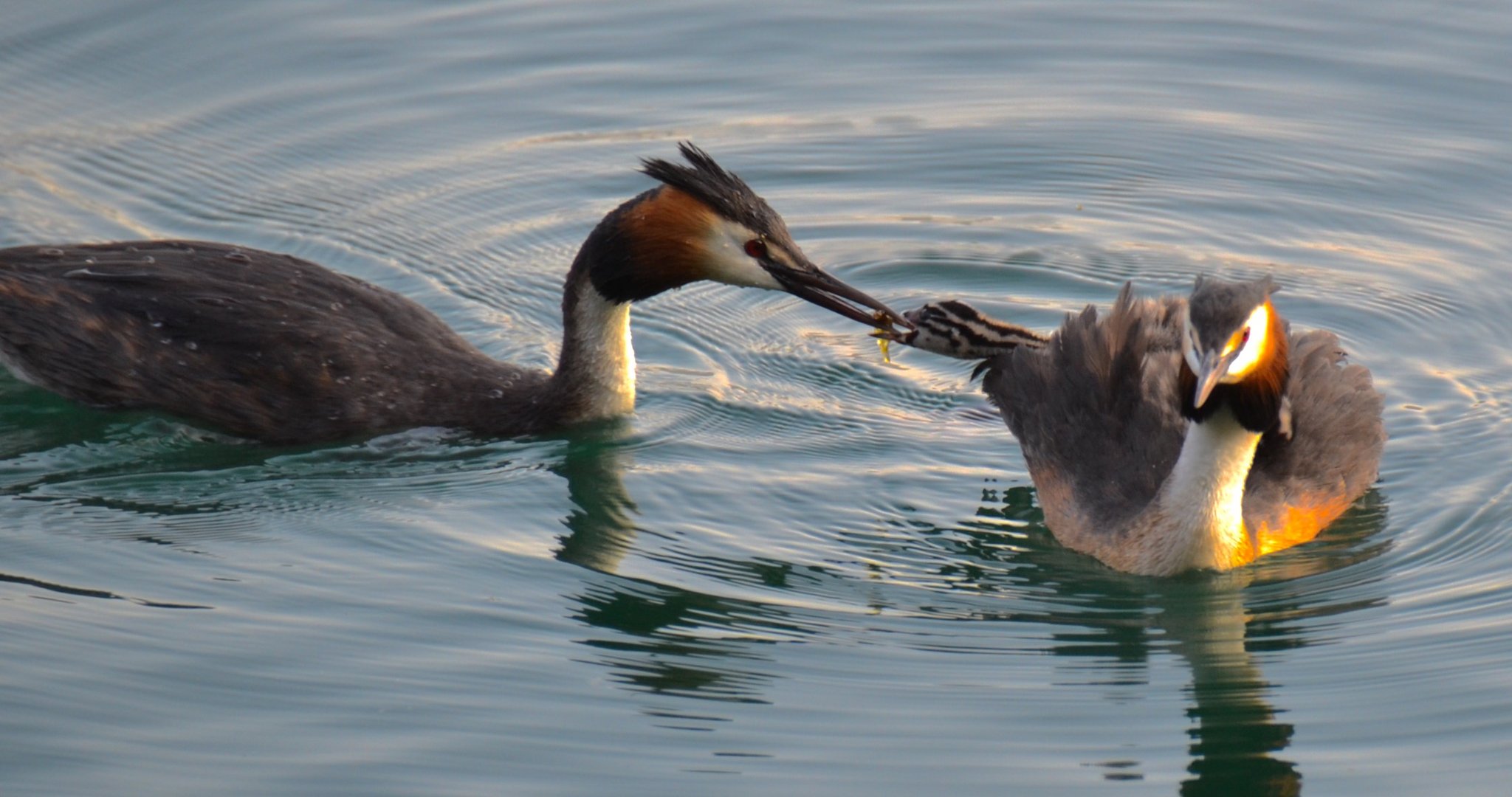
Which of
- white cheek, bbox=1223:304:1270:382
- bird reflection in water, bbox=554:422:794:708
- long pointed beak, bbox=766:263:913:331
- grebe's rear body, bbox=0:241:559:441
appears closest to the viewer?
bird reflection in water, bbox=554:422:794:708

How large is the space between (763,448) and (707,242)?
3.53ft

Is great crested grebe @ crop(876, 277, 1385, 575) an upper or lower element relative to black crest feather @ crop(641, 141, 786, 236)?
lower

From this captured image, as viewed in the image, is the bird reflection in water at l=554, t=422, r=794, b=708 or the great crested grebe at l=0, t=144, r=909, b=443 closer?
the bird reflection in water at l=554, t=422, r=794, b=708

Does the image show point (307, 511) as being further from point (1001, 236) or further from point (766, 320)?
point (1001, 236)

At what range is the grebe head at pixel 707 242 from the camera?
9742mm

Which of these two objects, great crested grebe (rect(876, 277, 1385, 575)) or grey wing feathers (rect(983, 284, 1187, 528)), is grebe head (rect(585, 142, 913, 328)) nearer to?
great crested grebe (rect(876, 277, 1385, 575))

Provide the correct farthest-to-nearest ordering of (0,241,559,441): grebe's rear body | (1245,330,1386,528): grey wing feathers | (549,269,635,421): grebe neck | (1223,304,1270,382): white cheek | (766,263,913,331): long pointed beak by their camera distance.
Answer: (549,269,635,421): grebe neck, (0,241,559,441): grebe's rear body, (766,263,913,331): long pointed beak, (1245,330,1386,528): grey wing feathers, (1223,304,1270,382): white cheek

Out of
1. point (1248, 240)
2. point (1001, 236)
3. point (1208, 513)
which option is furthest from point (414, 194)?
point (1208, 513)

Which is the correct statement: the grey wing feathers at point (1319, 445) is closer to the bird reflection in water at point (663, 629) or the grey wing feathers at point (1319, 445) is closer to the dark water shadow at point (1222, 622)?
the dark water shadow at point (1222, 622)

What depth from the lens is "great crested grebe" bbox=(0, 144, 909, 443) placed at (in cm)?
986

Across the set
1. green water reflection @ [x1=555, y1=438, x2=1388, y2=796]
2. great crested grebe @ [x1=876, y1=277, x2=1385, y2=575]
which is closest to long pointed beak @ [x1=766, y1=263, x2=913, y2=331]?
great crested grebe @ [x1=876, y1=277, x2=1385, y2=575]

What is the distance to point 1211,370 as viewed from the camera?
26.4ft

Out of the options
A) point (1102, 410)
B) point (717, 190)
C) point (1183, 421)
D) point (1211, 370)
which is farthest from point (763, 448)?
point (1211, 370)

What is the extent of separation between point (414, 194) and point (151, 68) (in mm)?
2951
